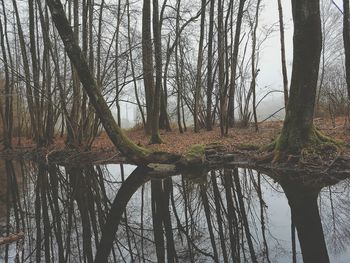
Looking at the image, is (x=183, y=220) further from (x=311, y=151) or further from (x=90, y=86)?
(x=311, y=151)

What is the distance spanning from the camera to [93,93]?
9.30m

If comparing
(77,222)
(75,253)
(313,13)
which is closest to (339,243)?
(75,253)

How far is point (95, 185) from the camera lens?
424 inches

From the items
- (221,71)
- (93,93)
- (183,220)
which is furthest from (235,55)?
(183,220)

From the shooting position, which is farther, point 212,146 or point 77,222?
point 212,146

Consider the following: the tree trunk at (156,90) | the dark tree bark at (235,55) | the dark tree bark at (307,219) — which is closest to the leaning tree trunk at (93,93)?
the tree trunk at (156,90)

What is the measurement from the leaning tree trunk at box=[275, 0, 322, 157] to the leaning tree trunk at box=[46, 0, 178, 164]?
3762mm

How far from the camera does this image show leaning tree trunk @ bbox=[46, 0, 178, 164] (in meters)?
8.38

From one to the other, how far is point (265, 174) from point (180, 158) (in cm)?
308

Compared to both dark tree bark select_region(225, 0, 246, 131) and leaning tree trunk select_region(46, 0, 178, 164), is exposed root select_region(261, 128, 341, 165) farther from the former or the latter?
dark tree bark select_region(225, 0, 246, 131)

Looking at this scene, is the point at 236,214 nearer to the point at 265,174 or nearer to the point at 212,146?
the point at 265,174

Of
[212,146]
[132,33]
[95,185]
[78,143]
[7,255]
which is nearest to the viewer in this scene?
[7,255]

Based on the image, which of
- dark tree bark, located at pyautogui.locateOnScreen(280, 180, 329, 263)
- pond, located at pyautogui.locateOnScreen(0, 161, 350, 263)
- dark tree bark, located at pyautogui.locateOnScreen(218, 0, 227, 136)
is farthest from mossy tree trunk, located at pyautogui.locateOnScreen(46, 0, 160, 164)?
dark tree bark, located at pyautogui.locateOnScreen(218, 0, 227, 136)

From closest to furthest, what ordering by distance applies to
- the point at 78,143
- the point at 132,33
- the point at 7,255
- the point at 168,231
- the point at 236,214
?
the point at 7,255
the point at 168,231
the point at 236,214
the point at 78,143
the point at 132,33
